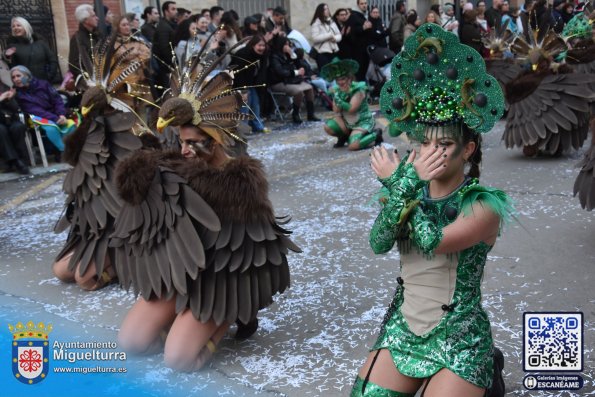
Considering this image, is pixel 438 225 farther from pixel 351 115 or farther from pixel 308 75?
pixel 308 75

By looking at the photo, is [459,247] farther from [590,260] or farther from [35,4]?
[35,4]

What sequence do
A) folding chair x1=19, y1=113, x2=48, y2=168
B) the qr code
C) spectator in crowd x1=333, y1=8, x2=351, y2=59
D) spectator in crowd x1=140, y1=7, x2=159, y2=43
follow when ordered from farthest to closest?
1. spectator in crowd x1=333, y1=8, x2=351, y2=59
2. spectator in crowd x1=140, y1=7, x2=159, y2=43
3. folding chair x1=19, y1=113, x2=48, y2=168
4. the qr code

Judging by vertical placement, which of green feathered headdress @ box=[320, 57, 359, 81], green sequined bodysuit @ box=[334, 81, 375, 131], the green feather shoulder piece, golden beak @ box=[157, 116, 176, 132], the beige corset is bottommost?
green sequined bodysuit @ box=[334, 81, 375, 131]

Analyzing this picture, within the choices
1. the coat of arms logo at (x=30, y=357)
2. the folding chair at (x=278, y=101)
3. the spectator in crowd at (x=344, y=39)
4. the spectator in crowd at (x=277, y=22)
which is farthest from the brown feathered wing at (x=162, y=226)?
the spectator in crowd at (x=344, y=39)

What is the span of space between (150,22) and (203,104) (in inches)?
307

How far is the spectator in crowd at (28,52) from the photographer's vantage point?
8.73 meters

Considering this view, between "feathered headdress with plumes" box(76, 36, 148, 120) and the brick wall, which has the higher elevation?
the brick wall

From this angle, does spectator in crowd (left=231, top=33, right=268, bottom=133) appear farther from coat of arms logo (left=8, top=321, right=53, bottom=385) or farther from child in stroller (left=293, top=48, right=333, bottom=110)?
coat of arms logo (left=8, top=321, right=53, bottom=385)

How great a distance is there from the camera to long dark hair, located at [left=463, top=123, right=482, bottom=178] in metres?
2.38

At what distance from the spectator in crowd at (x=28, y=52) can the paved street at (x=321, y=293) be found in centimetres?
268

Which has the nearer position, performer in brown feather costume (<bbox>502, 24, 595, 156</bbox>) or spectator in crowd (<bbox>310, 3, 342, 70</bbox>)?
performer in brown feather costume (<bbox>502, 24, 595, 156</bbox>)

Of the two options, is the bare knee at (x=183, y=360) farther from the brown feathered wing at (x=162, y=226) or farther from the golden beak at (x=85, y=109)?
the golden beak at (x=85, y=109)

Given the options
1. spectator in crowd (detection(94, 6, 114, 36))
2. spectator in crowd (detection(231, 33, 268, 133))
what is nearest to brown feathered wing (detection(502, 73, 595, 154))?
spectator in crowd (detection(231, 33, 268, 133))

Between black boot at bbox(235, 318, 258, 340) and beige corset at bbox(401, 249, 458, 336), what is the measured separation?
1194 millimetres
